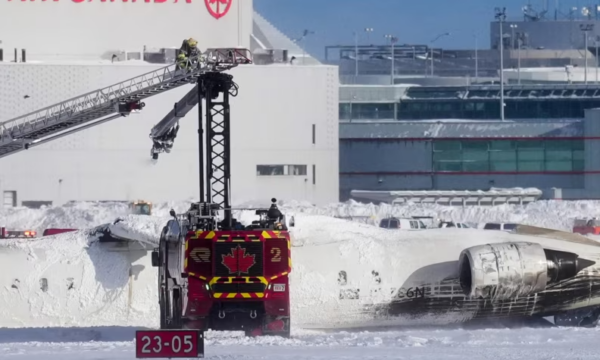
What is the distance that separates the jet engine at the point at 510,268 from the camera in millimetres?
27172

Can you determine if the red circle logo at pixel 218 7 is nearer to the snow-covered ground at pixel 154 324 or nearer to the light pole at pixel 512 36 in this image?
the snow-covered ground at pixel 154 324

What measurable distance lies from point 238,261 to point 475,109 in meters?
73.9

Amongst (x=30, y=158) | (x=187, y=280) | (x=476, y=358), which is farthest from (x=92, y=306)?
(x=30, y=158)

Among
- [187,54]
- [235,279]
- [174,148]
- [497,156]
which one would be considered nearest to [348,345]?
[235,279]

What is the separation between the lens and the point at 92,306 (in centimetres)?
2877

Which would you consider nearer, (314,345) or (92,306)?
(314,345)

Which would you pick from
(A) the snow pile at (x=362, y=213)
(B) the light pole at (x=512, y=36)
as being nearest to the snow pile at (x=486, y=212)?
(A) the snow pile at (x=362, y=213)

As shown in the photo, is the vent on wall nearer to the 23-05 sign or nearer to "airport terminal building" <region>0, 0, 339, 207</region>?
"airport terminal building" <region>0, 0, 339, 207</region>

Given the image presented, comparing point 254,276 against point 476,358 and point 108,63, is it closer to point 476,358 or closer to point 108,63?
point 476,358

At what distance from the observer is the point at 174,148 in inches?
2672

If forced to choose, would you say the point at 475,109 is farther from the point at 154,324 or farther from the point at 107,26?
the point at 154,324

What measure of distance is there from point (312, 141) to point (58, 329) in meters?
42.4

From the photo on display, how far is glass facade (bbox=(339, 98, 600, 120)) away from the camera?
312 feet

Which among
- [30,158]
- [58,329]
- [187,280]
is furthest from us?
[30,158]
